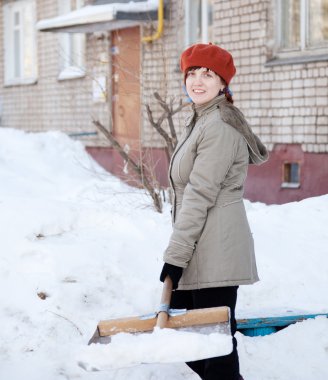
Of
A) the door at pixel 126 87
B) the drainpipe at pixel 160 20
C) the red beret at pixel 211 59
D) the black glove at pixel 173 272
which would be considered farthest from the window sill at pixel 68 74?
the black glove at pixel 173 272

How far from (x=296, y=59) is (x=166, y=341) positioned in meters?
6.21

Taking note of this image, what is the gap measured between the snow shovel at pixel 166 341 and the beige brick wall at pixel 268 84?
5571mm

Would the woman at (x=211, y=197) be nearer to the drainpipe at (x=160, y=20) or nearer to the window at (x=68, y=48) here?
the drainpipe at (x=160, y=20)

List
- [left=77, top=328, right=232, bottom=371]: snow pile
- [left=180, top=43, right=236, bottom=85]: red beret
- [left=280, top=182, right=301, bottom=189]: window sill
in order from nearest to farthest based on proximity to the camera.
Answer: [left=77, top=328, right=232, bottom=371]: snow pile < [left=180, top=43, right=236, bottom=85]: red beret < [left=280, top=182, right=301, bottom=189]: window sill

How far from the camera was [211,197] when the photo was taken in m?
3.09

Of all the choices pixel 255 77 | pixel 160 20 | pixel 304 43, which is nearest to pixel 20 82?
pixel 160 20

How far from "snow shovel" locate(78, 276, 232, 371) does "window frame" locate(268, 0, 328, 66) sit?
225 inches

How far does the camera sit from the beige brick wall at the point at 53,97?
12.4m

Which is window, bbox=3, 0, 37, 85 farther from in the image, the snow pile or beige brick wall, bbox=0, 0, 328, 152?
the snow pile

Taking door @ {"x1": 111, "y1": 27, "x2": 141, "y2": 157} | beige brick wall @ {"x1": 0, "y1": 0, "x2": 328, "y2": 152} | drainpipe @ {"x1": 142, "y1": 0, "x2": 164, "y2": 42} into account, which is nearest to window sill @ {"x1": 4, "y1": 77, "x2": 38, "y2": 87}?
beige brick wall @ {"x1": 0, "y1": 0, "x2": 328, "y2": 152}

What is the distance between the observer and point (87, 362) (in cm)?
283

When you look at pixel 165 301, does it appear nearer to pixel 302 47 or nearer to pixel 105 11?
pixel 302 47

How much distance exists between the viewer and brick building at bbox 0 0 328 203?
27.8ft

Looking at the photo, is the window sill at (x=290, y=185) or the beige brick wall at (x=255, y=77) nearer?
the beige brick wall at (x=255, y=77)
